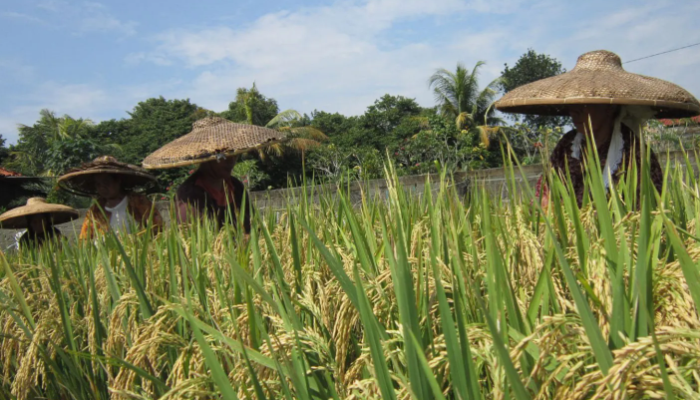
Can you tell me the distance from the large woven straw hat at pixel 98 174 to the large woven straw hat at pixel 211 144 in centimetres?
66

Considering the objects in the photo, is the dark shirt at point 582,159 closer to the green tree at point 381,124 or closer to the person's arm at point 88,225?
the person's arm at point 88,225

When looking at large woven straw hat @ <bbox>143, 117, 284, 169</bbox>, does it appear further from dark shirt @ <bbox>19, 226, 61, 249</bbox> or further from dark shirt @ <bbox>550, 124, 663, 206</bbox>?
dark shirt @ <bbox>550, 124, 663, 206</bbox>

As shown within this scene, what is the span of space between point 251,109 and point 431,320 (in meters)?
35.0

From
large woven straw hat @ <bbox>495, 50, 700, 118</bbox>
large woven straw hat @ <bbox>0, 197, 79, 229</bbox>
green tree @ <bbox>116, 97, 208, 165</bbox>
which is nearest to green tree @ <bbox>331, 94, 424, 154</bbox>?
green tree @ <bbox>116, 97, 208, 165</bbox>

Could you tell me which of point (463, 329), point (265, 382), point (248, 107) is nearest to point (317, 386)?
point (265, 382)

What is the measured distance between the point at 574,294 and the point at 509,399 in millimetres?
166

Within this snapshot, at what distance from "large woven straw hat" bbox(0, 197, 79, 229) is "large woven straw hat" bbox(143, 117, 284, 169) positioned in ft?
6.41

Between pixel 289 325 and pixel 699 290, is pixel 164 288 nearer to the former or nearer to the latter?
pixel 289 325

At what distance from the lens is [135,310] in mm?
1680

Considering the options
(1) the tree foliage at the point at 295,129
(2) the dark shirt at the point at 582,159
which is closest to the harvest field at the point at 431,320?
(2) the dark shirt at the point at 582,159

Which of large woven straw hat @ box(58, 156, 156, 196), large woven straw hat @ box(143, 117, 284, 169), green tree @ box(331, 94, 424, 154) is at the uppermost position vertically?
green tree @ box(331, 94, 424, 154)

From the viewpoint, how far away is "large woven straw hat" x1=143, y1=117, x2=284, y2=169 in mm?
3979

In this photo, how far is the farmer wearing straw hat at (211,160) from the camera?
3.96m

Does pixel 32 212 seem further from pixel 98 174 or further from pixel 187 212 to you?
pixel 187 212
